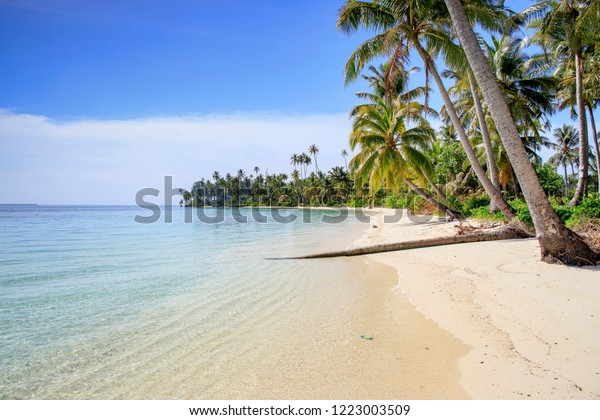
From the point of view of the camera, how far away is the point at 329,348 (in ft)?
14.5

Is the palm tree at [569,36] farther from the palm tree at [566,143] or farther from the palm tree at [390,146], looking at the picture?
the palm tree at [566,143]

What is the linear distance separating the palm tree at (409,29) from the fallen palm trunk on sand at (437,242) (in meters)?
1.05

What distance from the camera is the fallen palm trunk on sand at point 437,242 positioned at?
11.6m

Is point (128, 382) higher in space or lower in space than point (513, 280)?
lower

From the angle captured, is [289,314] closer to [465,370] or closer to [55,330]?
[465,370]

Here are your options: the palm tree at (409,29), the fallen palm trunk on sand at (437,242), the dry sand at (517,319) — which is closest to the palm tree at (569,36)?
the palm tree at (409,29)

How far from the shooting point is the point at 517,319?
15.8 feet

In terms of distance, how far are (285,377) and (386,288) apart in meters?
4.37

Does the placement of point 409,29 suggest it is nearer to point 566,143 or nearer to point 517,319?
point 517,319

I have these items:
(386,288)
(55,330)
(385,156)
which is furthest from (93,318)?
(385,156)

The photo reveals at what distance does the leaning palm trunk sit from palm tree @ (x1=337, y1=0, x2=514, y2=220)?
449 cm

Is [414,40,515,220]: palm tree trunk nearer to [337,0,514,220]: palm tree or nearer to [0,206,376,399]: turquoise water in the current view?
[337,0,514,220]: palm tree

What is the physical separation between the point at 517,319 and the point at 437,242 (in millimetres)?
7726

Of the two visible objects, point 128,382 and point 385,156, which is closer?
point 128,382
